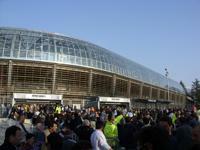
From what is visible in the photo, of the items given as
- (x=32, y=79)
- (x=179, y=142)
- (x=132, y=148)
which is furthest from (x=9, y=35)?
(x=179, y=142)

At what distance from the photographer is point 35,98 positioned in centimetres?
4822

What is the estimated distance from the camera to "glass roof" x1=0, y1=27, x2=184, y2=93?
53.4 m

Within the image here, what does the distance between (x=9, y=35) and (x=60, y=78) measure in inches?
381

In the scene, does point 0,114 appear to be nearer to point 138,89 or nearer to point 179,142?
point 179,142

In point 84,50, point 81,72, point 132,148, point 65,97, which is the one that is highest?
point 84,50

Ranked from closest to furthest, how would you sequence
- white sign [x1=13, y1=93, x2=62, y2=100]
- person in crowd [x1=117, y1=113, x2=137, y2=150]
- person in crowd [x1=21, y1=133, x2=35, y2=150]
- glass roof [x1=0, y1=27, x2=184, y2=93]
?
person in crowd [x1=21, y1=133, x2=35, y2=150] < person in crowd [x1=117, y1=113, x2=137, y2=150] < white sign [x1=13, y1=93, x2=62, y2=100] < glass roof [x1=0, y1=27, x2=184, y2=93]

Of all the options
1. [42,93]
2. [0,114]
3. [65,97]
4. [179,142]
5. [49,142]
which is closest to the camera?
[49,142]

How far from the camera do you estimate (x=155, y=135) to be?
170 inches

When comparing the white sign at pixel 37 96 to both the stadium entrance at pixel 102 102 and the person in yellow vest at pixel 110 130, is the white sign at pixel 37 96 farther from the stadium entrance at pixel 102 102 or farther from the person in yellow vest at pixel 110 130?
the person in yellow vest at pixel 110 130

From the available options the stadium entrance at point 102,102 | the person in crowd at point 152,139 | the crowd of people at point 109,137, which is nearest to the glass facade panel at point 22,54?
the stadium entrance at point 102,102

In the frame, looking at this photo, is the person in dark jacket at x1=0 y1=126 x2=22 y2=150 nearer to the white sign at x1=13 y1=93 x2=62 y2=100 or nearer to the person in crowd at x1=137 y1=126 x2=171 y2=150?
the person in crowd at x1=137 y1=126 x2=171 y2=150

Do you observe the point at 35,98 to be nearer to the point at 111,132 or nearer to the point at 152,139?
the point at 111,132

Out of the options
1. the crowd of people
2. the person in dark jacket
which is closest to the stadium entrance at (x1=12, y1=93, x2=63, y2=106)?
the crowd of people

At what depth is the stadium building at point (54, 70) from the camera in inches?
2012
